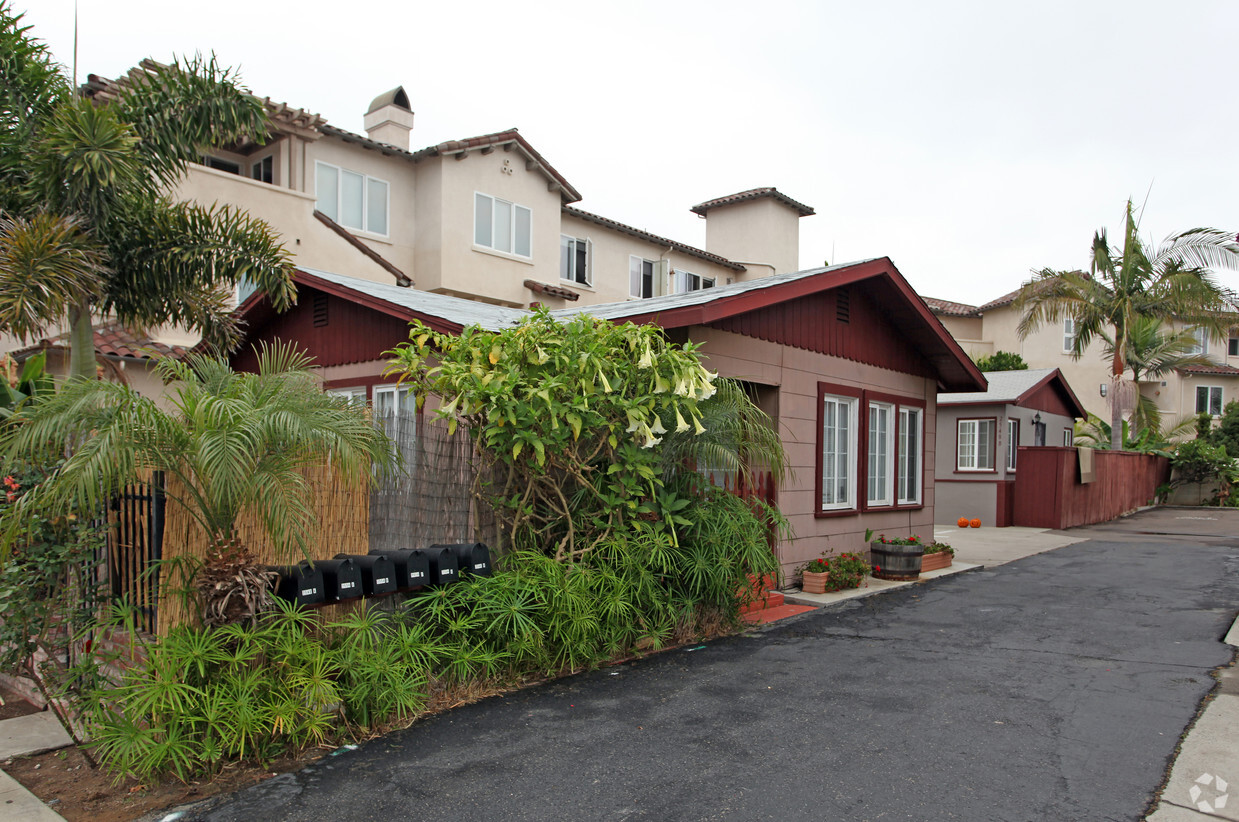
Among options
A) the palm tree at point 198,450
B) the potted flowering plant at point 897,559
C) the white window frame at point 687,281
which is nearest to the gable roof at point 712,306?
the palm tree at point 198,450

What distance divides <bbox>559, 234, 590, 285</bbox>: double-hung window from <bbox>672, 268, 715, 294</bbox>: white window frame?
3160 mm

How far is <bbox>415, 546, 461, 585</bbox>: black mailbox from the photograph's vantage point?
19.9ft

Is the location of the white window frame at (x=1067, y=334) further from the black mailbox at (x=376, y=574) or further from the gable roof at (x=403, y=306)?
the black mailbox at (x=376, y=574)

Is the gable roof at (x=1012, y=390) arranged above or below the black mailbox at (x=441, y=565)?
above

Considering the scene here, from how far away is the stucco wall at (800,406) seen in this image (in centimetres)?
934

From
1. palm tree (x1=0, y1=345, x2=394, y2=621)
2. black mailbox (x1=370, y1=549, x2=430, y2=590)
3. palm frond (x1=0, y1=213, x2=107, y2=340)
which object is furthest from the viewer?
palm frond (x1=0, y1=213, x2=107, y2=340)

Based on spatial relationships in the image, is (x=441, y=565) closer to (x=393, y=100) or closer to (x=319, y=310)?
(x=319, y=310)

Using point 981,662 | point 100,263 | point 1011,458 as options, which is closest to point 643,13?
point 100,263

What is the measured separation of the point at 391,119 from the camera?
21562mm

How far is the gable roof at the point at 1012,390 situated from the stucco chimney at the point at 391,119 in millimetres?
14978

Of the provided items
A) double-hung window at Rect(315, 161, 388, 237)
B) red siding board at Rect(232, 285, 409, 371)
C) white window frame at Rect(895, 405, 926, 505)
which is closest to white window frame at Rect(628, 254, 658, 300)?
→ double-hung window at Rect(315, 161, 388, 237)

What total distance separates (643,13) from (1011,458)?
14445 mm

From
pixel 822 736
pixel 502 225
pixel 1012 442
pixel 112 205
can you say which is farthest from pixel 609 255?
pixel 822 736

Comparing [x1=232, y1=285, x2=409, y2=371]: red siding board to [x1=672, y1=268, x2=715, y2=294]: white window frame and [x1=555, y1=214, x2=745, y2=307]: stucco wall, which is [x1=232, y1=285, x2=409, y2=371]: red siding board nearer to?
[x1=555, y1=214, x2=745, y2=307]: stucco wall
